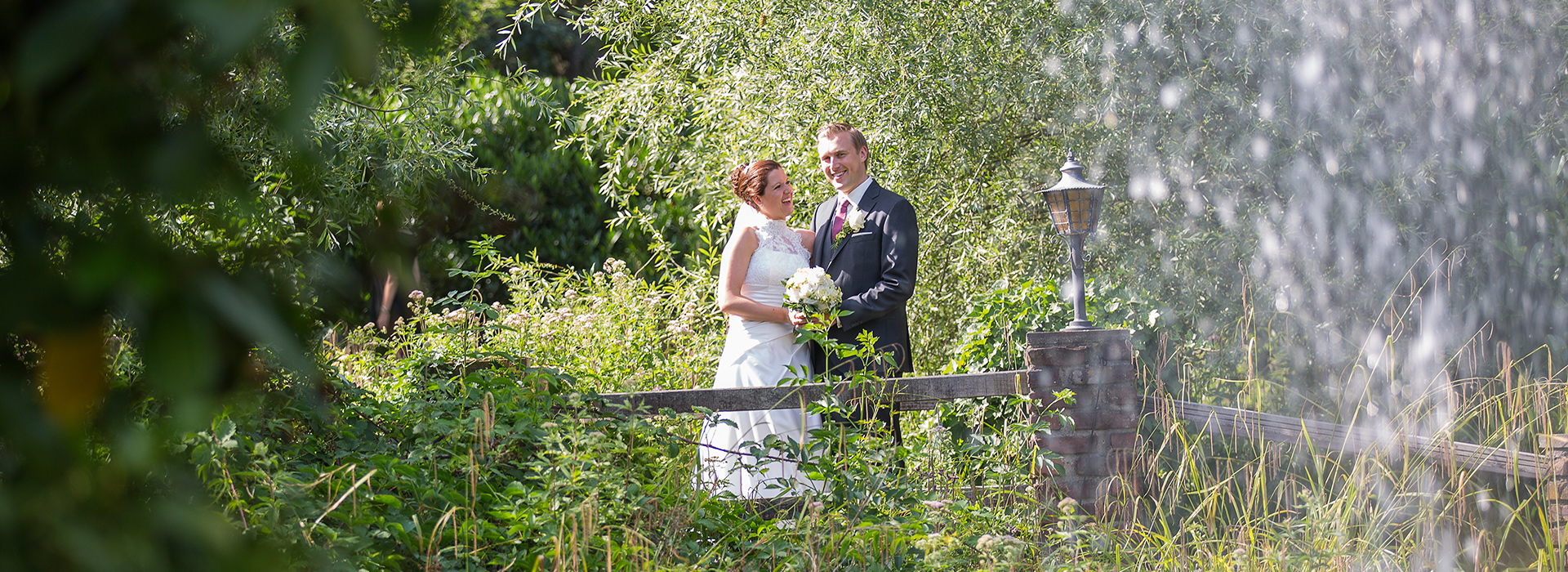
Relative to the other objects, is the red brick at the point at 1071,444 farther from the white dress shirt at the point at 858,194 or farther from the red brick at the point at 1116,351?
the white dress shirt at the point at 858,194

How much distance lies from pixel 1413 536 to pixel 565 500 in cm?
244

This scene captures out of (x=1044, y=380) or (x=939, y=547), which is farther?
(x=1044, y=380)

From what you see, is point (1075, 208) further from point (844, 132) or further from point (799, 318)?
point (799, 318)

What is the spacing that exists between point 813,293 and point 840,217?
3.13 feet

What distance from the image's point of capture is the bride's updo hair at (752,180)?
4211mm

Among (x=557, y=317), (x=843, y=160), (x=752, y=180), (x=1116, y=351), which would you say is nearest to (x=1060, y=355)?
(x=1116, y=351)

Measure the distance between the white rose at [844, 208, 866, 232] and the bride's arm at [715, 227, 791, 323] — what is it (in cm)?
43

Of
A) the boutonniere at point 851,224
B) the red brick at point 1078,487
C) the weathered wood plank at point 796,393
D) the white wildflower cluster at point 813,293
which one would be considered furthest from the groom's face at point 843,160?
the red brick at point 1078,487

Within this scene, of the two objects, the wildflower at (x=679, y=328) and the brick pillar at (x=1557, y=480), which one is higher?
the wildflower at (x=679, y=328)

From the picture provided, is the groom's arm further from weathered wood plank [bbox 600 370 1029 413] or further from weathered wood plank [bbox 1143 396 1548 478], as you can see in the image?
weathered wood plank [bbox 1143 396 1548 478]

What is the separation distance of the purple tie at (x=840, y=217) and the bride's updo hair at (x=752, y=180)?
315mm

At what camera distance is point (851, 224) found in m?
3.91

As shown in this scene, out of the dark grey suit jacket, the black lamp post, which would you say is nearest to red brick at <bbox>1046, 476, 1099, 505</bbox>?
the black lamp post

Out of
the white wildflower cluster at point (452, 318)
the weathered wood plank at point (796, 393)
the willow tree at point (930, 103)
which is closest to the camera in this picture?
the weathered wood plank at point (796, 393)
